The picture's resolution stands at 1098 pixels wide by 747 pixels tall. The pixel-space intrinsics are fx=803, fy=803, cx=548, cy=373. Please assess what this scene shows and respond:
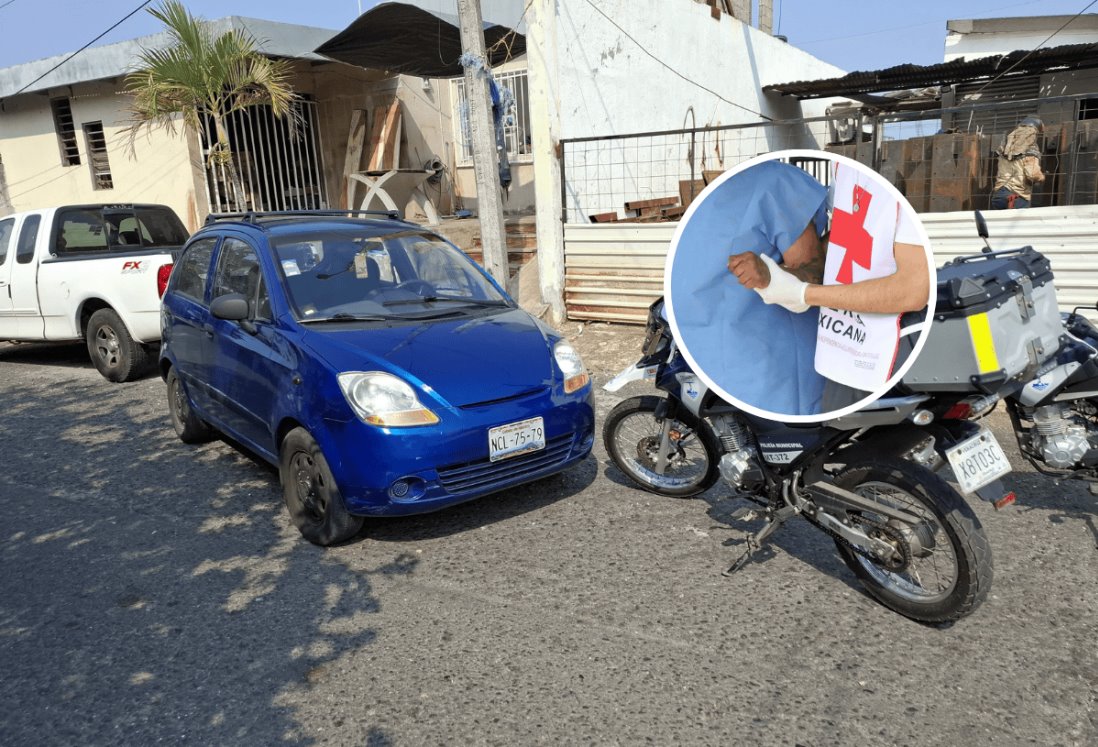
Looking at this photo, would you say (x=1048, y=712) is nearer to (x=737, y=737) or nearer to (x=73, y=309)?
(x=737, y=737)

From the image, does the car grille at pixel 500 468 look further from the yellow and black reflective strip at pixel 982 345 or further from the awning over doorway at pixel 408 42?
the awning over doorway at pixel 408 42

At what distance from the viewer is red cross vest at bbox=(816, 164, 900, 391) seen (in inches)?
98.3

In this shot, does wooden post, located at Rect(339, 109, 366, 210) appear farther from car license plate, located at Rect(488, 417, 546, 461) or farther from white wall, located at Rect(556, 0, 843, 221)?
car license plate, located at Rect(488, 417, 546, 461)

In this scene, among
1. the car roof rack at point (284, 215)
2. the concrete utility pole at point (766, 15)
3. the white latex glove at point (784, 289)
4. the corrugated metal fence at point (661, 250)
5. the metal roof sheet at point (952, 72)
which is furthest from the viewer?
the concrete utility pole at point (766, 15)

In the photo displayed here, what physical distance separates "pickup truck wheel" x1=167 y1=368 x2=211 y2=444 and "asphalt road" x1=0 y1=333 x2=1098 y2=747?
0.90 metres

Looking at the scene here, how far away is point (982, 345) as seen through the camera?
301 cm

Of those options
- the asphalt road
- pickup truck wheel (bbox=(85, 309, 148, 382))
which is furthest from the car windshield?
pickup truck wheel (bbox=(85, 309, 148, 382))

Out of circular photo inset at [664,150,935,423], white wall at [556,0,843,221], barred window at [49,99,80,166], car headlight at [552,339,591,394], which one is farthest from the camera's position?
barred window at [49,99,80,166]

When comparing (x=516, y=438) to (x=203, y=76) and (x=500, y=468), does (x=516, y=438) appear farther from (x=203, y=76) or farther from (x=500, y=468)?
(x=203, y=76)

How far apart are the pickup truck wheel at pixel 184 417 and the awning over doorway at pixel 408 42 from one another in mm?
→ 6052

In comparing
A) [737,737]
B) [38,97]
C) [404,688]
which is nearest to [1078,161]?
[737,737]

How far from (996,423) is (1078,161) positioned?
157 inches

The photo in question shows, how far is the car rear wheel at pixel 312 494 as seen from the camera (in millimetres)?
4023

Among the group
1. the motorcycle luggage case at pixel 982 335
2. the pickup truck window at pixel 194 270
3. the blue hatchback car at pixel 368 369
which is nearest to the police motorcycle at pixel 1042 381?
the motorcycle luggage case at pixel 982 335
